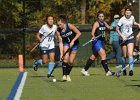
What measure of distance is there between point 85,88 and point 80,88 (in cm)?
11

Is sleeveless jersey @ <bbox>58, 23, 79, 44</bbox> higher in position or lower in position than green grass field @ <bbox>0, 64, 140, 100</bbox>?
higher

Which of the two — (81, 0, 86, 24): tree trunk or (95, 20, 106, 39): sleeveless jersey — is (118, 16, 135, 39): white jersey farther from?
(81, 0, 86, 24): tree trunk

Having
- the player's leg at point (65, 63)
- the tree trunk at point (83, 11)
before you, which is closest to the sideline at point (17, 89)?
the player's leg at point (65, 63)

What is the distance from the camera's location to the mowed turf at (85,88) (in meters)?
11.6

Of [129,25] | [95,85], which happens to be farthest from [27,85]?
[129,25]

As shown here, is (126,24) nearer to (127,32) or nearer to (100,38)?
(127,32)

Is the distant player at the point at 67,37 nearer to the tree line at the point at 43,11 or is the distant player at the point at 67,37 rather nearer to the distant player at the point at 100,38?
the distant player at the point at 100,38

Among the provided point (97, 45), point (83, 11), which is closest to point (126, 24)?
point (97, 45)

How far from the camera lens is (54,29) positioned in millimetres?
Result: 16641

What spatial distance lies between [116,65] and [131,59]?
515cm

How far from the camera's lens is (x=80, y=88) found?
13.2 m

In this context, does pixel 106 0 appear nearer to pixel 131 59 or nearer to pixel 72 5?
pixel 72 5

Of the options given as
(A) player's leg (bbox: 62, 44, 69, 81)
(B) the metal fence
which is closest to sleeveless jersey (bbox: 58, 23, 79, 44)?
(A) player's leg (bbox: 62, 44, 69, 81)

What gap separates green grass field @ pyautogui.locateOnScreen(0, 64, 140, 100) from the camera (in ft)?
38.2
